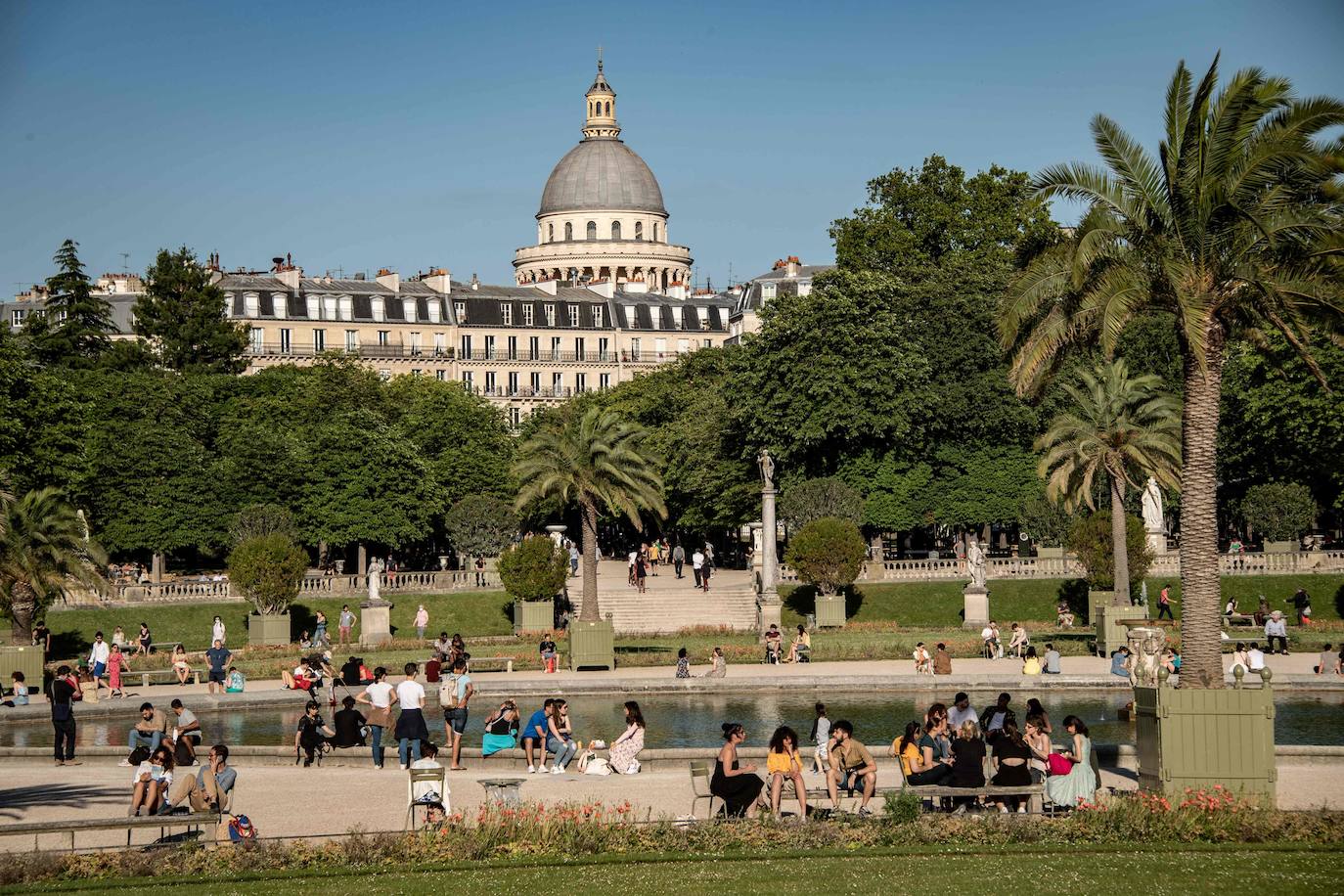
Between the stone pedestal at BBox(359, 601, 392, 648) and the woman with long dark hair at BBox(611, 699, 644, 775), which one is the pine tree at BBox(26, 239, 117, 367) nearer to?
the stone pedestal at BBox(359, 601, 392, 648)

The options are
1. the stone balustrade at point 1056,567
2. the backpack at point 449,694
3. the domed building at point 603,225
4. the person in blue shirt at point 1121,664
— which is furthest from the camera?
the domed building at point 603,225

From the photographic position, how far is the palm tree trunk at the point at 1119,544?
153ft

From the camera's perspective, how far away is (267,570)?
50188 mm

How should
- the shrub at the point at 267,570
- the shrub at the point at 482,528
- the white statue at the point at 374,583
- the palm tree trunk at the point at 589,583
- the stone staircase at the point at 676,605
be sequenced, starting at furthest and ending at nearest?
1. the shrub at the point at 482,528
2. the stone staircase at the point at 676,605
3. the white statue at the point at 374,583
4. the palm tree trunk at the point at 589,583
5. the shrub at the point at 267,570

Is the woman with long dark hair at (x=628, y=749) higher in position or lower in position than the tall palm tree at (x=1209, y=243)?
lower

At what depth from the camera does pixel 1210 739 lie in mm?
21500

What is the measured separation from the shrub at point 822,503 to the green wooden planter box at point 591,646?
1710 cm

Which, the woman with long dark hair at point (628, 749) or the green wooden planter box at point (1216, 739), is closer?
the green wooden planter box at point (1216, 739)

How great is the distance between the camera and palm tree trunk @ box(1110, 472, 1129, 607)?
46750 millimetres

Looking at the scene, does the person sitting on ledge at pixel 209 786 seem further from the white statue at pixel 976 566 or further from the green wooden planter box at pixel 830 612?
the white statue at pixel 976 566

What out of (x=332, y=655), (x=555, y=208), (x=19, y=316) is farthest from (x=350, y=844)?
(x=555, y=208)

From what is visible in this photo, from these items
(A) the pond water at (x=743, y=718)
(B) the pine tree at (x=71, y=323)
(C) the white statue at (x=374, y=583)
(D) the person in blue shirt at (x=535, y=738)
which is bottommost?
(A) the pond water at (x=743, y=718)

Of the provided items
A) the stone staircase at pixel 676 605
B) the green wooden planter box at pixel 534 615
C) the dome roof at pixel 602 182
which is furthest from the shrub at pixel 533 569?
the dome roof at pixel 602 182

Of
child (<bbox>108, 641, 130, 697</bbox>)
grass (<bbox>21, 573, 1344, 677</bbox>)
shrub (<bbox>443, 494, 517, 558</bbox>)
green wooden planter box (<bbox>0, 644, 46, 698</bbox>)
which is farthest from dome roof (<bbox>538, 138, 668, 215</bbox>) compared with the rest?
child (<bbox>108, 641, 130, 697</bbox>)
